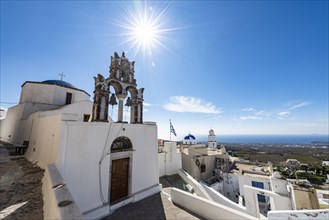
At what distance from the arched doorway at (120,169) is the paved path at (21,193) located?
301 cm

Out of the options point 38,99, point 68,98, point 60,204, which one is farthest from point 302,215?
point 38,99

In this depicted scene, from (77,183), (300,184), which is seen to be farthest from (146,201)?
(300,184)

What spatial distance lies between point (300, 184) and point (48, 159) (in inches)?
619

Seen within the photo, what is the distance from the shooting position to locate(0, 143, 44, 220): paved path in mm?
3975

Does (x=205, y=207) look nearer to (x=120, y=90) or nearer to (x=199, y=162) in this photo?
(x=120, y=90)

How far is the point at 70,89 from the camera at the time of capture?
55.2ft

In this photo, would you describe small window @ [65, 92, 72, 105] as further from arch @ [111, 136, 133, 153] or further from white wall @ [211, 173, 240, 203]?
white wall @ [211, 173, 240, 203]

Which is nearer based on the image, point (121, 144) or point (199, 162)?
point (121, 144)

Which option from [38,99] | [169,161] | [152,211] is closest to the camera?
[152,211]

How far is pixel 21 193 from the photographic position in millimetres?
5074

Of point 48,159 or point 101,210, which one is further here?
point 48,159

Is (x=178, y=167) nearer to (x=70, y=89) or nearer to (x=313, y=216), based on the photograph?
(x=313, y=216)

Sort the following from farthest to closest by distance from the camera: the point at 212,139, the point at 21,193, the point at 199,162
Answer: the point at 212,139, the point at 199,162, the point at 21,193

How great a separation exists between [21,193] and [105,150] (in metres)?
3.09
